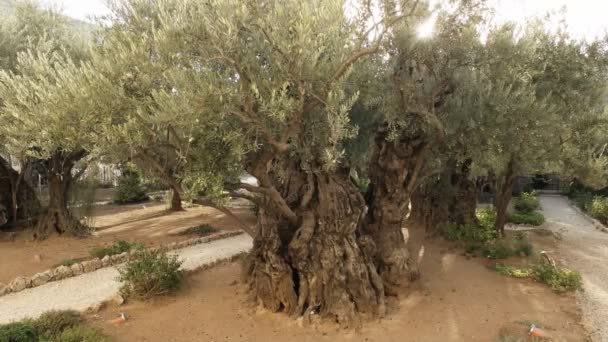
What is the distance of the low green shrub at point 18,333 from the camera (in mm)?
7383

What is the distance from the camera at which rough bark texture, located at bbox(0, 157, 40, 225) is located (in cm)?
1677

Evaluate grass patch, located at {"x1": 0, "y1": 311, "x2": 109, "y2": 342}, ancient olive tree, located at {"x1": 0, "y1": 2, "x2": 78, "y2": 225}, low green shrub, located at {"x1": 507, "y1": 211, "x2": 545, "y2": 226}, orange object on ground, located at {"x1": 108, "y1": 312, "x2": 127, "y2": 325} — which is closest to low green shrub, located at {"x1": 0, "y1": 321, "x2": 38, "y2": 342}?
grass patch, located at {"x1": 0, "y1": 311, "x2": 109, "y2": 342}

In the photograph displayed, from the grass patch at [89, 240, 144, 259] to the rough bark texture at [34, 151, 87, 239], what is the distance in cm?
286

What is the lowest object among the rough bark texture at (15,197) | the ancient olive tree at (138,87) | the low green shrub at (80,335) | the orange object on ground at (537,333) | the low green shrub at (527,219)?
the orange object on ground at (537,333)

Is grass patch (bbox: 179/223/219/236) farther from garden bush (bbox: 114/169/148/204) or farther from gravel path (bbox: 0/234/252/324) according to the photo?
garden bush (bbox: 114/169/148/204)

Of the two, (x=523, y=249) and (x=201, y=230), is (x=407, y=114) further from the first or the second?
(x=201, y=230)

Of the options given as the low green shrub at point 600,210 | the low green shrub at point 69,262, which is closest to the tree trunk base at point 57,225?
the low green shrub at point 69,262

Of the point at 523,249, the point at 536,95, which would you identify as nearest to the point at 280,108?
the point at 536,95

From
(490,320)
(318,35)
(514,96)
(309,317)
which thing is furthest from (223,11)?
(490,320)

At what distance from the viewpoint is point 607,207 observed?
70.8ft

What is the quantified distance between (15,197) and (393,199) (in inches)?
609

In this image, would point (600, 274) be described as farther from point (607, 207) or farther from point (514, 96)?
point (607, 207)

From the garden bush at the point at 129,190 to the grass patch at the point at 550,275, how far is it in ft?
68.8

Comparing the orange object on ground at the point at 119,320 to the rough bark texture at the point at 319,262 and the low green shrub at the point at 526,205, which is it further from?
the low green shrub at the point at 526,205
